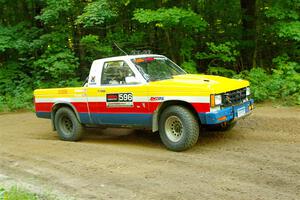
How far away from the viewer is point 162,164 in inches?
279

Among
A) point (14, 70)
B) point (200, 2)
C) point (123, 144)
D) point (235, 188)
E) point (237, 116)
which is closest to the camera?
point (235, 188)

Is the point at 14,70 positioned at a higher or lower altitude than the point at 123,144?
higher

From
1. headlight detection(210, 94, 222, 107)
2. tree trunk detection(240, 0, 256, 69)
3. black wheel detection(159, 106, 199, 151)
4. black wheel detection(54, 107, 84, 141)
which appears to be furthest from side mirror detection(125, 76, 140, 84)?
tree trunk detection(240, 0, 256, 69)

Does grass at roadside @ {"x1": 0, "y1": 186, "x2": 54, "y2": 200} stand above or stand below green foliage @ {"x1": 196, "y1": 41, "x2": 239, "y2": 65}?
below

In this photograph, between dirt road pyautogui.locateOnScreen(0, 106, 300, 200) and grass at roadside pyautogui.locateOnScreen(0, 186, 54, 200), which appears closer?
grass at roadside pyautogui.locateOnScreen(0, 186, 54, 200)

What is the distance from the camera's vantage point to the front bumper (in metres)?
7.39

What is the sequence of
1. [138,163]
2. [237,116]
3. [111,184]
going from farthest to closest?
[237,116] < [138,163] < [111,184]

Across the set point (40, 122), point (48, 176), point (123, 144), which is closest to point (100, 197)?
point (48, 176)

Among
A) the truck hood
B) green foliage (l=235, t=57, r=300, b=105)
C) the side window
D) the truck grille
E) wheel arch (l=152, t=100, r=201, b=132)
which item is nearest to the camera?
the truck hood

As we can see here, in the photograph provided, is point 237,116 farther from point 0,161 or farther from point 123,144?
point 0,161

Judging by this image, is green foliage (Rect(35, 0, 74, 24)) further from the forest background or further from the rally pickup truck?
the rally pickup truck

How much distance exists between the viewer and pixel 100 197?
18.7 feet

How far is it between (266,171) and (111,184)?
238 cm

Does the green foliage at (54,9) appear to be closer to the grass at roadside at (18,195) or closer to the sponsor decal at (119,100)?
the sponsor decal at (119,100)
